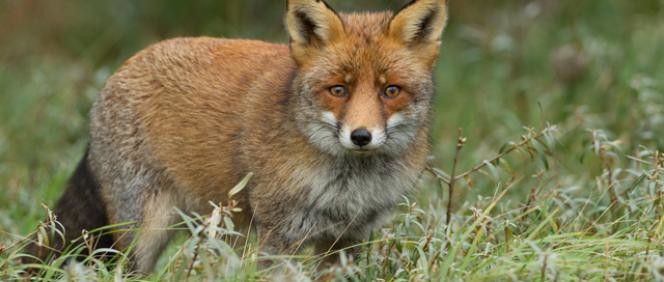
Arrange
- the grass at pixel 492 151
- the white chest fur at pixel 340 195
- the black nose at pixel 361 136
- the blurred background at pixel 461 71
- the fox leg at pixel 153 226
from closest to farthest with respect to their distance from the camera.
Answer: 1. the grass at pixel 492 151
2. the black nose at pixel 361 136
3. the white chest fur at pixel 340 195
4. the fox leg at pixel 153 226
5. the blurred background at pixel 461 71

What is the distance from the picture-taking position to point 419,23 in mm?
6328

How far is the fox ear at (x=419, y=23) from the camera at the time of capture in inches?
246

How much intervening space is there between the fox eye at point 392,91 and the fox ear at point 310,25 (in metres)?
0.41

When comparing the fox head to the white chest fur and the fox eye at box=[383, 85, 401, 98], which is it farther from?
the white chest fur

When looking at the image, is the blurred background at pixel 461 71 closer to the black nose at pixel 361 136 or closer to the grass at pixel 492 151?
the grass at pixel 492 151

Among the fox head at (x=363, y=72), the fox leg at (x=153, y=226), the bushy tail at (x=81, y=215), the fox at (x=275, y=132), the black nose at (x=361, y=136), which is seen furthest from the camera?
the bushy tail at (x=81, y=215)

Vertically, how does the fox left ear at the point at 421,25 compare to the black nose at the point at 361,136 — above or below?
above

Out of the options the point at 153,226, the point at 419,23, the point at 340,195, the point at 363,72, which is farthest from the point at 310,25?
the point at 153,226

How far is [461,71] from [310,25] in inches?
273

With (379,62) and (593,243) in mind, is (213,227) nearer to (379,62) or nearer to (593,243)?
(379,62)

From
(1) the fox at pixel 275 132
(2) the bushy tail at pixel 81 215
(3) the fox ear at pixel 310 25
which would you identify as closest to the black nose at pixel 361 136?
(1) the fox at pixel 275 132

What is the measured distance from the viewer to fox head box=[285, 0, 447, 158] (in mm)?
6027

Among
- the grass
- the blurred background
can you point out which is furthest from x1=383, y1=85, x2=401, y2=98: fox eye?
the blurred background

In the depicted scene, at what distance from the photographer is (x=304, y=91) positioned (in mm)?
6262
